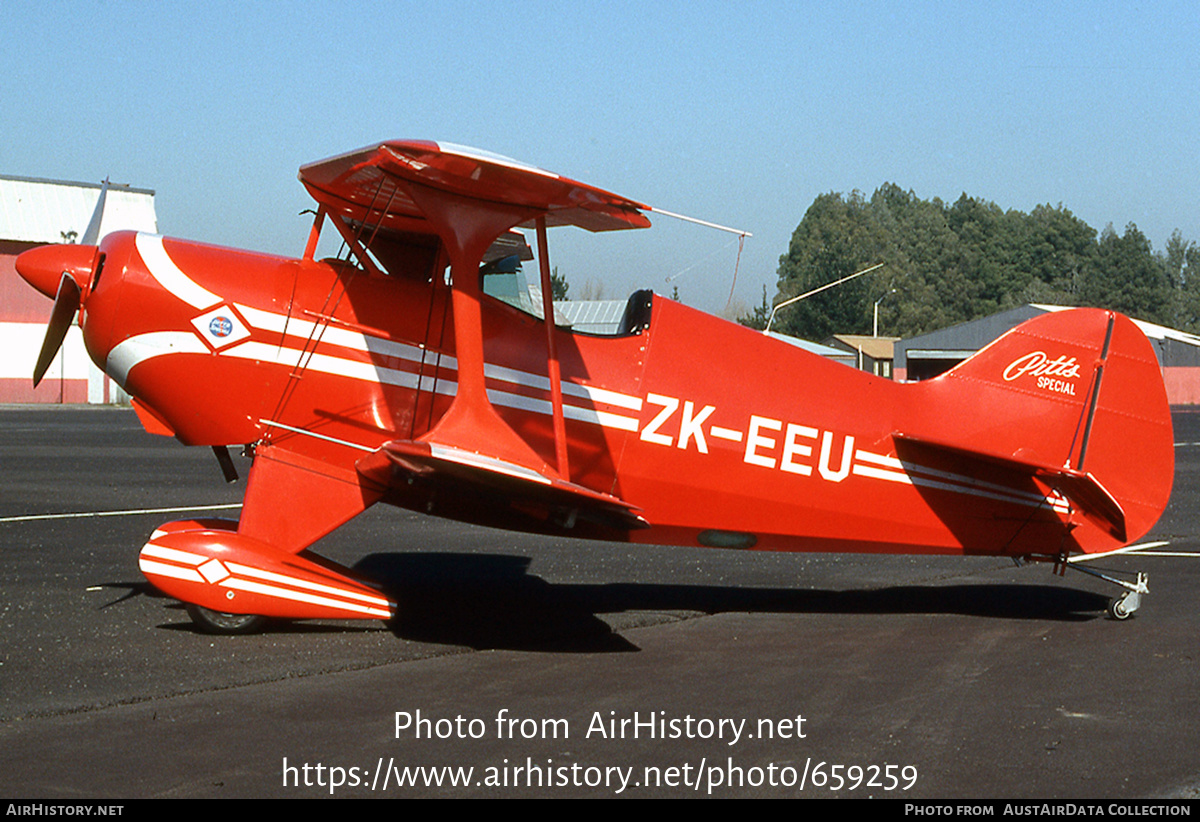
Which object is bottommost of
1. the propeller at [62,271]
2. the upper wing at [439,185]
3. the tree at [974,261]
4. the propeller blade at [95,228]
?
the propeller at [62,271]

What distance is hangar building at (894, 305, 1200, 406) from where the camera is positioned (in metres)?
69.1

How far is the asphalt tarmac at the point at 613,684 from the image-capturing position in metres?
4.52

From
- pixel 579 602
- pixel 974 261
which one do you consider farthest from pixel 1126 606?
pixel 974 261

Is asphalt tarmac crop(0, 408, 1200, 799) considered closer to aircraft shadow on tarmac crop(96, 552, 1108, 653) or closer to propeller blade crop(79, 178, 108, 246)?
aircraft shadow on tarmac crop(96, 552, 1108, 653)

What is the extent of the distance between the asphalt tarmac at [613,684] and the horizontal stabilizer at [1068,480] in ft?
2.58

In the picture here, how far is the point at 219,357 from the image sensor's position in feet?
23.4

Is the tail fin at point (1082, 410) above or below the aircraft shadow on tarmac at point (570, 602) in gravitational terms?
above

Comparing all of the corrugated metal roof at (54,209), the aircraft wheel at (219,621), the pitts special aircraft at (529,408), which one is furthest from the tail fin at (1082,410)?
the corrugated metal roof at (54,209)

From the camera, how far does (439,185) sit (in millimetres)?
6426

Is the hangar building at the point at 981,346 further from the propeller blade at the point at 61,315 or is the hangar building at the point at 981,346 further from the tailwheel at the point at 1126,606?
the propeller blade at the point at 61,315

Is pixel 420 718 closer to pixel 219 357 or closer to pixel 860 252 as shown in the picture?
pixel 219 357

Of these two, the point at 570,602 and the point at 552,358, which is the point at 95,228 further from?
the point at 570,602

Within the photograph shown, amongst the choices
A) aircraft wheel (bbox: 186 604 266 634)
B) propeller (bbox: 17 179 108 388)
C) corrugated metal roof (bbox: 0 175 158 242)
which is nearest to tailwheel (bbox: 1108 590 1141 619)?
aircraft wheel (bbox: 186 604 266 634)

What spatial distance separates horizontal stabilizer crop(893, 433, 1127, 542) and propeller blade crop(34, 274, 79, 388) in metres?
5.54
